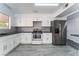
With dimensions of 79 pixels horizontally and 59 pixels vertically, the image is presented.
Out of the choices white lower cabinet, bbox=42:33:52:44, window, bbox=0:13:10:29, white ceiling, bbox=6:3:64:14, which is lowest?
white lower cabinet, bbox=42:33:52:44

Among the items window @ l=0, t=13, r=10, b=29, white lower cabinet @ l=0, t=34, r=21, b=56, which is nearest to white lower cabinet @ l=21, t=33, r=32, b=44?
window @ l=0, t=13, r=10, b=29

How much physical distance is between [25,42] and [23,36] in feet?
1.44

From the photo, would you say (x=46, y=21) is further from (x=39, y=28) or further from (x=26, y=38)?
(x=26, y=38)

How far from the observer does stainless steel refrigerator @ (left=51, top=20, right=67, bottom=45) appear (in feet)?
24.1

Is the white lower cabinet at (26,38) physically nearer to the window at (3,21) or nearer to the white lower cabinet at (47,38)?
the white lower cabinet at (47,38)

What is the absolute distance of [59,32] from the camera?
740 cm

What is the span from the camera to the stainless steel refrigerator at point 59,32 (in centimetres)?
734

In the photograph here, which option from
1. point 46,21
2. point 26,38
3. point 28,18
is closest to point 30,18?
point 28,18

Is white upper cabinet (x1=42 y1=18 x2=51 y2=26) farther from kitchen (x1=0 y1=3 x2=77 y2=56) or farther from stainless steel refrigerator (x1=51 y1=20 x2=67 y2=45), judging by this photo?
stainless steel refrigerator (x1=51 y1=20 x2=67 y2=45)

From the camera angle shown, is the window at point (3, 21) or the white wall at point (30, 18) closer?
the window at point (3, 21)

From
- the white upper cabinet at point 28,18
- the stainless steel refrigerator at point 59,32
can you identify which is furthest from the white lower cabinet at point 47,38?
the white upper cabinet at point 28,18

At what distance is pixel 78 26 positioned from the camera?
6.21m

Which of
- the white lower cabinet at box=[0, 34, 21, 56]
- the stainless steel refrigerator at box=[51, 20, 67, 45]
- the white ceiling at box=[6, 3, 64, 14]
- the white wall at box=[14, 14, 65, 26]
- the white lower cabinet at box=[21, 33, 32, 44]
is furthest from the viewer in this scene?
the white wall at box=[14, 14, 65, 26]

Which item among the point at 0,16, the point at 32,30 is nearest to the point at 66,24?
the point at 32,30
